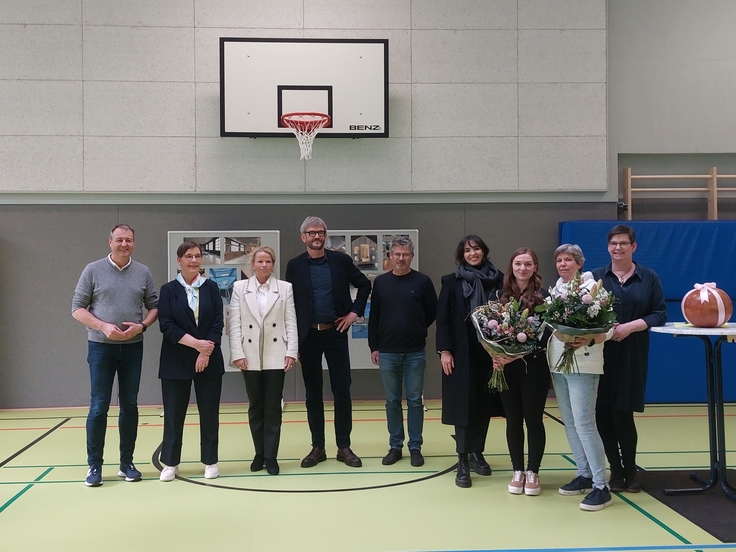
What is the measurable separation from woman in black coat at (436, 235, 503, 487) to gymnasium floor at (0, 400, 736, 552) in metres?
0.44

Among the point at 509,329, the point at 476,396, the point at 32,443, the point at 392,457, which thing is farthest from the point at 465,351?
the point at 32,443

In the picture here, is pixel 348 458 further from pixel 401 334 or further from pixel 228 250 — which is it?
pixel 228 250

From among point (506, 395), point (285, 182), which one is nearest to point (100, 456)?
point (506, 395)

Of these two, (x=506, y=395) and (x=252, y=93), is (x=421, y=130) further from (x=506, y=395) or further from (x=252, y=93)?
(x=506, y=395)

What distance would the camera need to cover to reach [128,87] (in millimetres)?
8039

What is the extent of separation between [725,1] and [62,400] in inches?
375

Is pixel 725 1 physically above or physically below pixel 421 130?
above

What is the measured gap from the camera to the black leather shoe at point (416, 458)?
208 inches

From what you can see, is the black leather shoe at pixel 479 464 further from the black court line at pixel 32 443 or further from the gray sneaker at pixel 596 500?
the black court line at pixel 32 443

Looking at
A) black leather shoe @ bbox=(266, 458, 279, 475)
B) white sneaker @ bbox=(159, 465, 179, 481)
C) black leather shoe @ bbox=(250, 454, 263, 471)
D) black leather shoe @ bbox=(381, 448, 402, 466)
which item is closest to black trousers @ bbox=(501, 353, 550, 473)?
black leather shoe @ bbox=(381, 448, 402, 466)

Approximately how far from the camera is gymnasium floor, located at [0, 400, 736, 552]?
12.1ft

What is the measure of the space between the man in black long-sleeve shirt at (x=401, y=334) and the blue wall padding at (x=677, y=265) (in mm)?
3260

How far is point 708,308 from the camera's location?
14.1 feet

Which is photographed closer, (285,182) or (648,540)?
(648,540)
